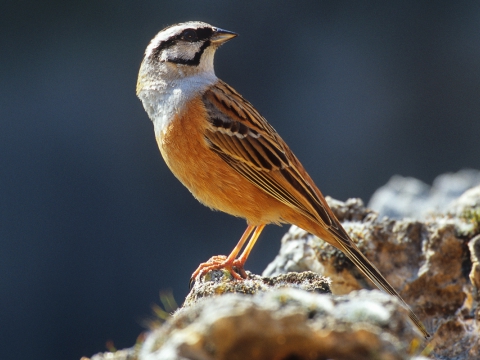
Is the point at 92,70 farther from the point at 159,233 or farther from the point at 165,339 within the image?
the point at 165,339

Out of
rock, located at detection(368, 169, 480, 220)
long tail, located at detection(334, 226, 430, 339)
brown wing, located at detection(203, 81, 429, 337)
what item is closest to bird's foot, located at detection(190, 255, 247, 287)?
brown wing, located at detection(203, 81, 429, 337)

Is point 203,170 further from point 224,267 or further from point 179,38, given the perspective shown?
point 179,38

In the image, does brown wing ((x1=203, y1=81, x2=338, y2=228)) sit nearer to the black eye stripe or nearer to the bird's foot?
the black eye stripe

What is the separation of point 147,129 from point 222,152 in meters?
5.53

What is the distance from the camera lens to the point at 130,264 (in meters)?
9.70

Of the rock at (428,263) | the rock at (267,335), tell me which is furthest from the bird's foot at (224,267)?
the rock at (267,335)

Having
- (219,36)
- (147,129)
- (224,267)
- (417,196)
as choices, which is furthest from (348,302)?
(147,129)

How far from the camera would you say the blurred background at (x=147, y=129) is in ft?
31.2

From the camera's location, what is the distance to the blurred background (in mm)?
9508

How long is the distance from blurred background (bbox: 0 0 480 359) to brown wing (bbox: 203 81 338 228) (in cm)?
417

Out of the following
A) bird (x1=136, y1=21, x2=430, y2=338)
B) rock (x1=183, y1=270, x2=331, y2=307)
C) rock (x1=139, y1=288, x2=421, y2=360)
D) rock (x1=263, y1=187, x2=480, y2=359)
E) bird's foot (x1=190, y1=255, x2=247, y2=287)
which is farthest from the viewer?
rock (x1=263, y1=187, x2=480, y2=359)

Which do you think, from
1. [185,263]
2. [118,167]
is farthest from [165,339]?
[118,167]

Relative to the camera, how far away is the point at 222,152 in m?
5.42

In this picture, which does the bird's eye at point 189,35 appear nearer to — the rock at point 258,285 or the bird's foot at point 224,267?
the bird's foot at point 224,267
